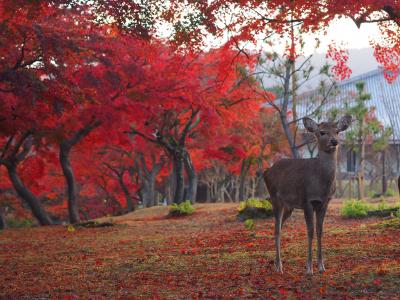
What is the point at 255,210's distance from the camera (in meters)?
19.8

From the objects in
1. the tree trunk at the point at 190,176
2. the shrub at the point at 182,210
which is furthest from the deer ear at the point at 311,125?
the tree trunk at the point at 190,176

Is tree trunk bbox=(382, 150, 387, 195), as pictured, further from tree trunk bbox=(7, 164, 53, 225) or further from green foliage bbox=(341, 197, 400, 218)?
tree trunk bbox=(7, 164, 53, 225)

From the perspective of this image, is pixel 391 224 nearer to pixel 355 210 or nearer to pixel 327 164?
pixel 355 210

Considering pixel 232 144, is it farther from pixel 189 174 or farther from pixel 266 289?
pixel 266 289

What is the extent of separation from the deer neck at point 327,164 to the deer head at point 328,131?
0.21ft

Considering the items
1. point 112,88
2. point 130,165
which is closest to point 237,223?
point 112,88

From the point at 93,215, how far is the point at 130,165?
5.12m

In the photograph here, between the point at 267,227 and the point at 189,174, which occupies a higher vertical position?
the point at 189,174

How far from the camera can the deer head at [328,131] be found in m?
8.90

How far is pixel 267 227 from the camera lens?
57.3 ft

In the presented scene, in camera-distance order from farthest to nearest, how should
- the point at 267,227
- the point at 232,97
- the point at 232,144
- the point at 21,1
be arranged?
the point at 232,144 < the point at 232,97 < the point at 267,227 < the point at 21,1

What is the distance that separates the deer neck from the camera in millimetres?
9055

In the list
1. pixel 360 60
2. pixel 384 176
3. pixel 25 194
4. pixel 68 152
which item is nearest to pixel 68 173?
pixel 68 152

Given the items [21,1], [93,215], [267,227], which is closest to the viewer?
[21,1]
